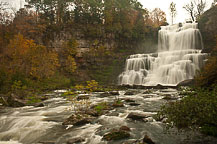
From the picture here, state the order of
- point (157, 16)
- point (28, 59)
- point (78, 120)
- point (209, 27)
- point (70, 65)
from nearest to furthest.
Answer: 1. point (78, 120)
2. point (28, 59)
3. point (70, 65)
4. point (209, 27)
5. point (157, 16)

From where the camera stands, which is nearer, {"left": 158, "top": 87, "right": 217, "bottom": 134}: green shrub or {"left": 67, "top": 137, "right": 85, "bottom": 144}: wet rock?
{"left": 158, "top": 87, "right": 217, "bottom": 134}: green shrub

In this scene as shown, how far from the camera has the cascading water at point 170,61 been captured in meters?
26.5

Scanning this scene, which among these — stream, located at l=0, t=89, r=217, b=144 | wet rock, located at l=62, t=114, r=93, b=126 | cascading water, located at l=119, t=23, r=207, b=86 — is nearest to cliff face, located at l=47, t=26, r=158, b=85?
cascading water, located at l=119, t=23, r=207, b=86

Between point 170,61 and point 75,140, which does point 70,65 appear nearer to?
point 170,61

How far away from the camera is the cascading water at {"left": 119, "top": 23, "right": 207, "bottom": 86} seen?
26.5 metres

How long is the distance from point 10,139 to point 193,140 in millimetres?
6386

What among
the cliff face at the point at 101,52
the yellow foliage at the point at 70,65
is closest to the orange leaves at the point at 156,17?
the cliff face at the point at 101,52

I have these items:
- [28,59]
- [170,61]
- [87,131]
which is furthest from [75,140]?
[170,61]

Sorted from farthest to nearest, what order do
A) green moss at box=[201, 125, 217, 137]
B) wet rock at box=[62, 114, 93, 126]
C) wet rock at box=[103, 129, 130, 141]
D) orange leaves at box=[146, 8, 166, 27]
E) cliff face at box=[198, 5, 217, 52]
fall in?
orange leaves at box=[146, 8, 166, 27] → cliff face at box=[198, 5, 217, 52] → wet rock at box=[62, 114, 93, 126] → wet rock at box=[103, 129, 130, 141] → green moss at box=[201, 125, 217, 137]

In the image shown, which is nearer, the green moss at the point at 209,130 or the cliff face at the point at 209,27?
the green moss at the point at 209,130

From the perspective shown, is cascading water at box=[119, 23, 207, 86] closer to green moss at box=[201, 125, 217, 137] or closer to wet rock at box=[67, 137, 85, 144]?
green moss at box=[201, 125, 217, 137]

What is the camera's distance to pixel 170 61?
2995 centimetres

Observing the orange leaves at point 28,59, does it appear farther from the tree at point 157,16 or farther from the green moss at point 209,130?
the tree at point 157,16

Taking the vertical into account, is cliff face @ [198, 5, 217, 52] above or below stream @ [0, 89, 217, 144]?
above
